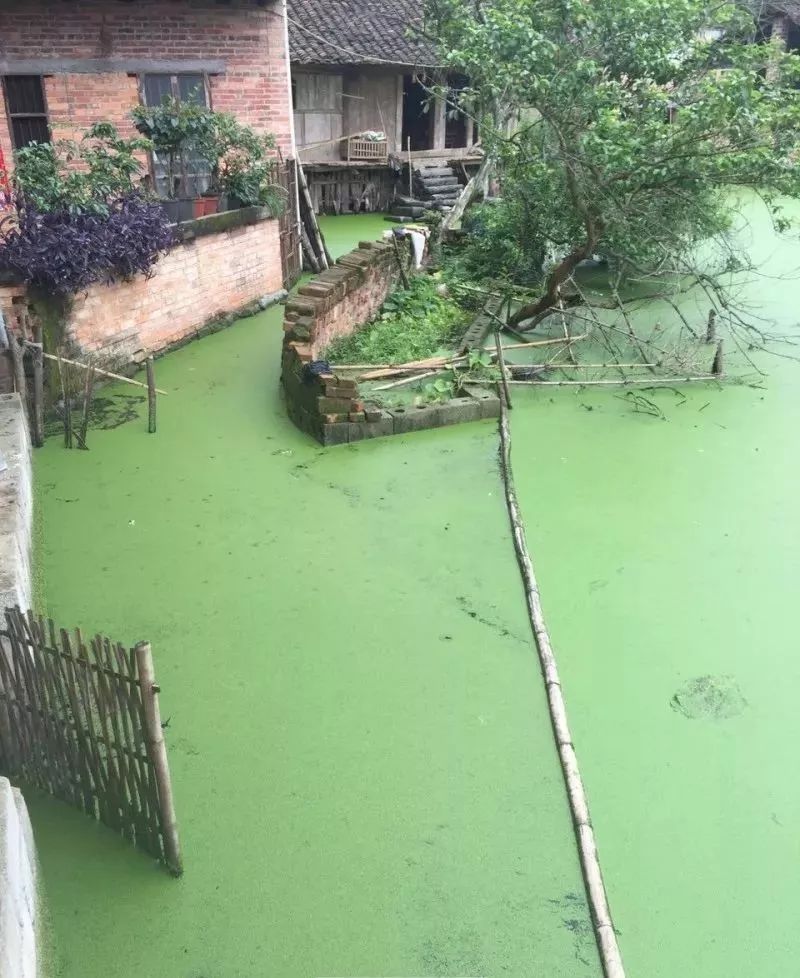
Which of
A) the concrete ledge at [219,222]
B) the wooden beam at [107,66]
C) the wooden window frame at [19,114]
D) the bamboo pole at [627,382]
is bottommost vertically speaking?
the bamboo pole at [627,382]

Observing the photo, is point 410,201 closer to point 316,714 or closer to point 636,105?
point 636,105

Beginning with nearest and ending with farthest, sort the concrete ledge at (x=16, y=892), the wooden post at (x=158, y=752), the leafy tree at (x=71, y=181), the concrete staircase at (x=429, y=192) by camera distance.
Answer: the concrete ledge at (x=16, y=892), the wooden post at (x=158, y=752), the leafy tree at (x=71, y=181), the concrete staircase at (x=429, y=192)

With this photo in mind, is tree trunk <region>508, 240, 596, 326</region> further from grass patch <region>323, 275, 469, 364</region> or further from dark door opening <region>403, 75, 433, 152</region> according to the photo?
dark door opening <region>403, 75, 433, 152</region>

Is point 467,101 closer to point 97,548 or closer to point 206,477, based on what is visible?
point 206,477

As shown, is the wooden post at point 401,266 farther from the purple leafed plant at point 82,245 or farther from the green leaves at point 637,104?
the purple leafed plant at point 82,245

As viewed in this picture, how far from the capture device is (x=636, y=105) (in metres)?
7.41

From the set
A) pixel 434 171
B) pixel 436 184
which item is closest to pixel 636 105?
pixel 436 184

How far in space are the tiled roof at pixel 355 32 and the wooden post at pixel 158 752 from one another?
13753 millimetres

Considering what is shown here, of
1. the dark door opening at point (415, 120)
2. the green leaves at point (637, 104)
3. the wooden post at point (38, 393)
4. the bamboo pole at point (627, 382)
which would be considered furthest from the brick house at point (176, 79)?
the dark door opening at point (415, 120)

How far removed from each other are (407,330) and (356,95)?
9.71 meters

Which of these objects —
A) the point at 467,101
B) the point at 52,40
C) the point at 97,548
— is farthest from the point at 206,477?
the point at 52,40

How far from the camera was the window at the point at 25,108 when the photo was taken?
945 centimetres

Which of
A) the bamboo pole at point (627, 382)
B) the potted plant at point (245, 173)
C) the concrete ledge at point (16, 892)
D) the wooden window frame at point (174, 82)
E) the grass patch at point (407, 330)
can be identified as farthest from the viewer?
the wooden window frame at point (174, 82)

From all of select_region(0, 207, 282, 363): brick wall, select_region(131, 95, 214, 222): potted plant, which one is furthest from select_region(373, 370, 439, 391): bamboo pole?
select_region(131, 95, 214, 222): potted plant
